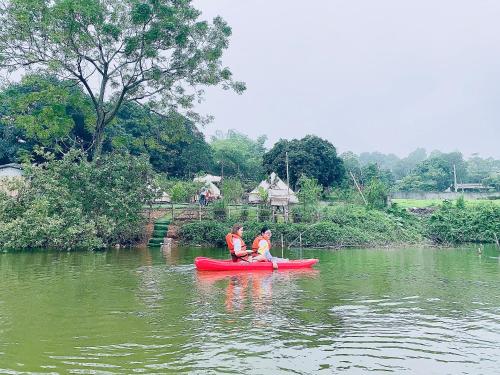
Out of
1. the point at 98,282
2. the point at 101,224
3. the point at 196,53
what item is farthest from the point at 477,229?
the point at 98,282

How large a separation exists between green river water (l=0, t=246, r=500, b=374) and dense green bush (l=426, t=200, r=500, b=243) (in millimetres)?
12649

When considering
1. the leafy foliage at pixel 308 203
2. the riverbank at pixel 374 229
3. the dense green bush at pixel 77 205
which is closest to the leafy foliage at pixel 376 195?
the riverbank at pixel 374 229

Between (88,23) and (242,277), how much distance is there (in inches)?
580

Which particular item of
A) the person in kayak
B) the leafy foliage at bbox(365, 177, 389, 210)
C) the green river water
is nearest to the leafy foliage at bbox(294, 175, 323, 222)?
the leafy foliage at bbox(365, 177, 389, 210)

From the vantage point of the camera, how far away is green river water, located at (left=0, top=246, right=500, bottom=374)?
5.64m

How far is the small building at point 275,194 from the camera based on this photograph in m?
26.5

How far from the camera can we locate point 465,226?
2664cm

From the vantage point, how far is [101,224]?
21.5 metres

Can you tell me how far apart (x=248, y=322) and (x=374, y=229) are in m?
19.1

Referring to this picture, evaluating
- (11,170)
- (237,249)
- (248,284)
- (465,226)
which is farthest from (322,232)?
(11,170)

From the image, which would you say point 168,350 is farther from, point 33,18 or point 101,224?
point 33,18

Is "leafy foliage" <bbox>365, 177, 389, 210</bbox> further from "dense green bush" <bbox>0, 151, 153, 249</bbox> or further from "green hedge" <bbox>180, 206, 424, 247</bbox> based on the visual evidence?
"dense green bush" <bbox>0, 151, 153, 249</bbox>

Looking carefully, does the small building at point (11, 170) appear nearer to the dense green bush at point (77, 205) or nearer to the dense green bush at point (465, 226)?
the dense green bush at point (77, 205)

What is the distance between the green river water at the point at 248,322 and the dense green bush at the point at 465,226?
41.5ft
